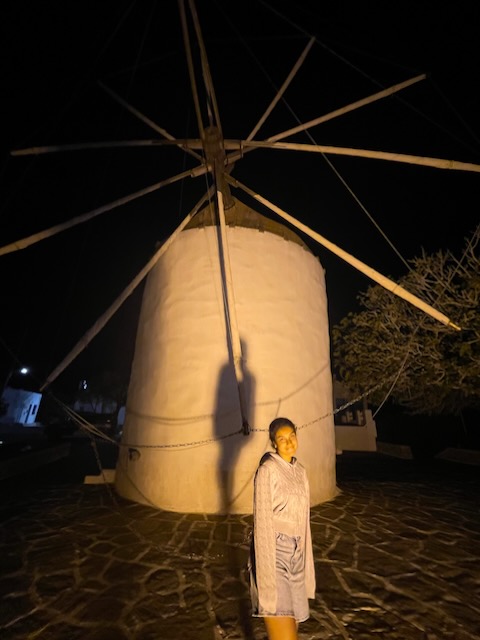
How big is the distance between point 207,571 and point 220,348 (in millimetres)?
3903

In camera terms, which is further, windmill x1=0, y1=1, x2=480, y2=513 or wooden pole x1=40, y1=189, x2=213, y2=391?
windmill x1=0, y1=1, x2=480, y2=513

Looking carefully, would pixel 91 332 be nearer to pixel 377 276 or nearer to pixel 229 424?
pixel 229 424

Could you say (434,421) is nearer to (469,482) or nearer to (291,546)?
(469,482)

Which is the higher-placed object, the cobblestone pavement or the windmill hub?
the windmill hub

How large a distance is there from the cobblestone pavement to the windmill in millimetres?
793

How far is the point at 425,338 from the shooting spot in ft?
34.4

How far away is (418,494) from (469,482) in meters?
2.72

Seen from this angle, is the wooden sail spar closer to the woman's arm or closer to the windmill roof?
the windmill roof

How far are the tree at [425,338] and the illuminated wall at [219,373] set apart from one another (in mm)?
3113

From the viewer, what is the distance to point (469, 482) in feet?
30.7

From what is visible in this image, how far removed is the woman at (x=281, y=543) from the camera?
7.52ft

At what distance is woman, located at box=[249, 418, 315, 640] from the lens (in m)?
2.29

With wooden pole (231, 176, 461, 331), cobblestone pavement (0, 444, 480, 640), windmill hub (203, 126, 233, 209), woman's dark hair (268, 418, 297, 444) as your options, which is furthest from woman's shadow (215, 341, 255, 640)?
windmill hub (203, 126, 233, 209)

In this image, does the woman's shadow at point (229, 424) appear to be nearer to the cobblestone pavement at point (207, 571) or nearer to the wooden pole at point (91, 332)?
the cobblestone pavement at point (207, 571)
